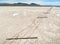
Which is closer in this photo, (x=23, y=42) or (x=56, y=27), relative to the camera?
(x=23, y=42)

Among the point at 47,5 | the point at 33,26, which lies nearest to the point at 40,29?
the point at 33,26

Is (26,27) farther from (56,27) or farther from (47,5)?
(47,5)

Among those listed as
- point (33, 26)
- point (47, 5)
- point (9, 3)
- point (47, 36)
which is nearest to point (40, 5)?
point (47, 5)

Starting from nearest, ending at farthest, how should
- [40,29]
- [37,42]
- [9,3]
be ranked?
1. [37,42]
2. [40,29]
3. [9,3]

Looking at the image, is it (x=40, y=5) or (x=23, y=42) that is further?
(x=40, y=5)

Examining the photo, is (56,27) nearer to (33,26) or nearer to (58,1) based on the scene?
(33,26)

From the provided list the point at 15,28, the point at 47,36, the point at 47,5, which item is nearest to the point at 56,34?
the point at 47,36

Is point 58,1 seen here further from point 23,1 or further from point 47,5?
point 23,1

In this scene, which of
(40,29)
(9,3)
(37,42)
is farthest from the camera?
(9,3)
